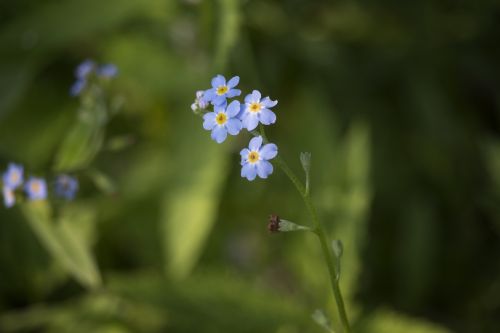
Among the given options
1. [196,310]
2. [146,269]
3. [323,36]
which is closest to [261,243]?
[146,269]

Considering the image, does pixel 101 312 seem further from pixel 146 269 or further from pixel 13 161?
pixel 13 161

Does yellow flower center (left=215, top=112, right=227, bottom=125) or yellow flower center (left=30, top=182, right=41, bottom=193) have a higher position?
yellow flower center (left=30, top=182, right=41, bottom=193)


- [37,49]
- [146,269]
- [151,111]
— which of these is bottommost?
[146,269]

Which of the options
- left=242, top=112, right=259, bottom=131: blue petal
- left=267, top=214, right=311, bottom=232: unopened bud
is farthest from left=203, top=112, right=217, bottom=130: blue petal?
left=267, top=214, right=311, bottom=232: unopened bud

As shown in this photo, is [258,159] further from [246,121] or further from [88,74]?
[88,74]

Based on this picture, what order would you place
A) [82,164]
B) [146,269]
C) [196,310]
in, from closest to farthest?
[82,164] < [196,310] < [146,269]

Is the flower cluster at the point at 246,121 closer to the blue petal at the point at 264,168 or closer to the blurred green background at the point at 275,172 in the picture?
the blue petal at the point at 264,168

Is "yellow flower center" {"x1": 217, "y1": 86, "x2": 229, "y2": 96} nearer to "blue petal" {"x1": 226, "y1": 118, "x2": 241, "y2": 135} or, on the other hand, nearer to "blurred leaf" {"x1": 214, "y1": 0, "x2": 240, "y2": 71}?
"blue petal" {"x1": 226, "y1": 118, "x2": 241, "y2": 135}

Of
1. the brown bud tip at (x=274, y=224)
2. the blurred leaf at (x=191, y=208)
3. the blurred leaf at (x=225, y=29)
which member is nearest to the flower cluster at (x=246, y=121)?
the brown bud tip at (x=274, y=224)
